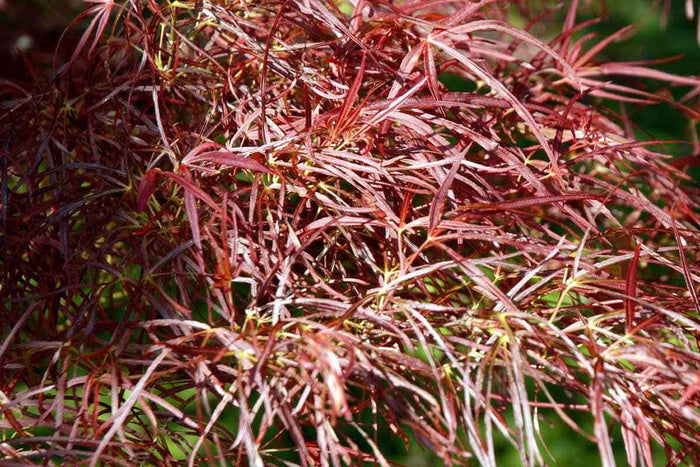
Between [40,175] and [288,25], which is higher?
[288,25]

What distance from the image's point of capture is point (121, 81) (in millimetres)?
894

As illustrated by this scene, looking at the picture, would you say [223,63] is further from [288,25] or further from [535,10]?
[535,10]

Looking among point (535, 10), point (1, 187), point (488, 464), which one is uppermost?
point (535, 10)

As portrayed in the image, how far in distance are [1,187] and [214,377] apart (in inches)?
16.0

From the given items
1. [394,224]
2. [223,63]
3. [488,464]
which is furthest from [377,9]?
[488,464]

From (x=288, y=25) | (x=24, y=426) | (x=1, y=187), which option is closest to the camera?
(x=24, y=426)

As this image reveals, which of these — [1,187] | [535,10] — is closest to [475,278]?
[1,187]

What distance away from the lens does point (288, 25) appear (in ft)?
3.21

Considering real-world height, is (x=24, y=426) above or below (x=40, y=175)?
below

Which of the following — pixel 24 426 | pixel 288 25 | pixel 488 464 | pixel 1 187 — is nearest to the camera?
pixel 488 464

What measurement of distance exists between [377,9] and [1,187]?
22.1 inches

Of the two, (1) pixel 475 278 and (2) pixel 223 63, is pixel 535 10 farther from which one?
(1) pixel 475 278

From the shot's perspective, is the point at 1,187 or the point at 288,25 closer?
the point at 1,187

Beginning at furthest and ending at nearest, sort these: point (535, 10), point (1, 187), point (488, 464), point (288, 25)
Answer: point (535, 10) < point (288, 25) < point (1, 187) < point (488, 464)
